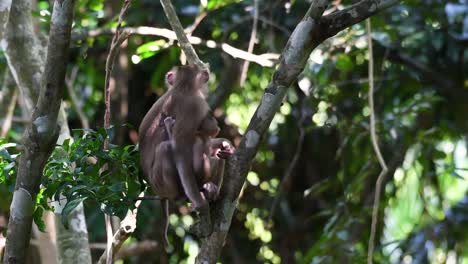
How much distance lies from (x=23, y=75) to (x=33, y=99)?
0.42 feet

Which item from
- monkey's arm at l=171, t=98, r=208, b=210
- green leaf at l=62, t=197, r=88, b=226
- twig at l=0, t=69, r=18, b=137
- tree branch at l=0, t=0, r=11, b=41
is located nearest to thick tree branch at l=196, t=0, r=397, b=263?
green leaf at l=62, t=197, r=88, b=226

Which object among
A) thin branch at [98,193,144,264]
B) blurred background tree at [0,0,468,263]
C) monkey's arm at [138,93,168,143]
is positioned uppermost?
monkey's arm at [138,93,168,143]

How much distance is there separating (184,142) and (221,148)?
0.60 ft

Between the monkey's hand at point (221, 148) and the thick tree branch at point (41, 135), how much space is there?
1.15 metres

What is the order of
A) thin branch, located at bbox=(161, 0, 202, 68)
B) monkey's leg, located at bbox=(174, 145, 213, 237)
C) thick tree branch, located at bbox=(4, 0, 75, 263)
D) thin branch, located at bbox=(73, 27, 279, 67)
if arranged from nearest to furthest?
1. thick tree branch, located at bbox=(4, 0, 75, 263)
2. monkey's leg, located at bbox=(174, 145, 213, 237)
3. thin branch, located at bbox=(161, 0, 202, 68)
4. thin branch, located at bbox=(73, 27, 279, 67)

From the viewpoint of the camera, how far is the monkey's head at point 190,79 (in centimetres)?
416

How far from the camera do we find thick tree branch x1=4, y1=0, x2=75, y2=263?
2816 mm

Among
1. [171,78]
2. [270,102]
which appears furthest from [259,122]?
[171,78]

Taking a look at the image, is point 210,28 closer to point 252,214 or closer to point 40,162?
point 252,214

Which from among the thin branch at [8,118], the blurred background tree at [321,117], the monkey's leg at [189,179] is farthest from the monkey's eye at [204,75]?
the thin branch at [8,118]

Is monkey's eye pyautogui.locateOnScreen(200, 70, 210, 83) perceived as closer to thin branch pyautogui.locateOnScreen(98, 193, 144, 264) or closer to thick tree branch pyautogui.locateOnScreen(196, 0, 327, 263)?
thin branch pyautogui.locateOnScreen(98, 193, 144, 264)

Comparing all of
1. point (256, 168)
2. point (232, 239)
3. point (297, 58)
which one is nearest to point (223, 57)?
point (256, 168)

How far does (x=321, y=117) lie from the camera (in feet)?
19.8

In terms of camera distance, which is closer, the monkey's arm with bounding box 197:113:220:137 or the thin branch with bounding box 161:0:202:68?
the thin branch with bounding box 161:0:202:68
